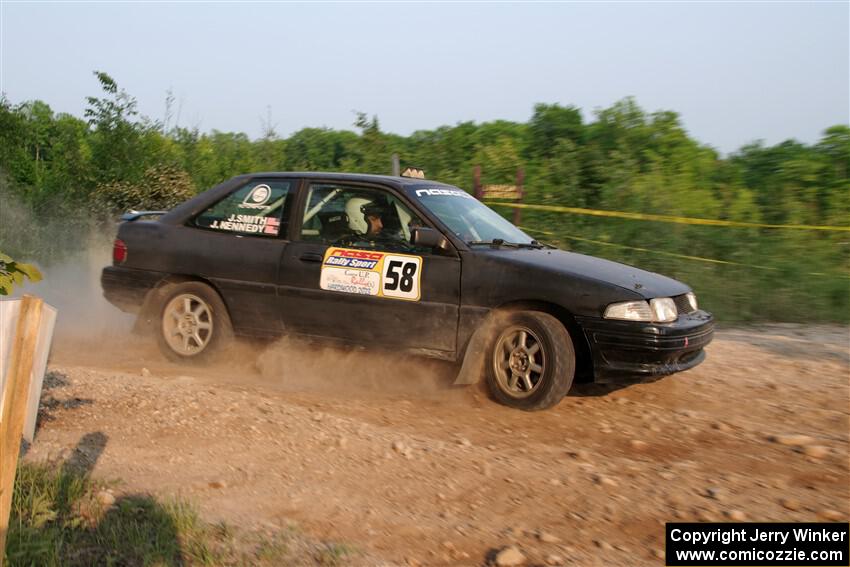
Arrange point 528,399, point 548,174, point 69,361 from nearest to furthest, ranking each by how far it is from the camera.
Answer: point 528,399
point 69,361
point 548,174

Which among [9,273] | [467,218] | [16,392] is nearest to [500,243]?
[467,218]

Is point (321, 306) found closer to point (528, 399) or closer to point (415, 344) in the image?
point (415, 344)

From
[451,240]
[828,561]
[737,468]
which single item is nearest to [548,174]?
[451,240]

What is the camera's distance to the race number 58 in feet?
20.2

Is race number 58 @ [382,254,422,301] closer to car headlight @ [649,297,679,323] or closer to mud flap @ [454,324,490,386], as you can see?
mud flap @ [454,324,490,386]

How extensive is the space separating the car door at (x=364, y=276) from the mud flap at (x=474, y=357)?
150mm

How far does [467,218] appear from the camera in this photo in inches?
263

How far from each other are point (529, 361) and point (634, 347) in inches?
28.6

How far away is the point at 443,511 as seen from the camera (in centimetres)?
405

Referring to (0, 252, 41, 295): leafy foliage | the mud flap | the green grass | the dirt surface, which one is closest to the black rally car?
the mud flap

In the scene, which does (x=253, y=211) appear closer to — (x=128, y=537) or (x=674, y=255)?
(x=128, y=537)

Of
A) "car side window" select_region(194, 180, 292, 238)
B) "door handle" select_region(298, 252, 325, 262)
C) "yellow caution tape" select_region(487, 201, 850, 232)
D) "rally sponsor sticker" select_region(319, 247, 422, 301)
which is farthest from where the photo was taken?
"yellow caution tape" select_region(487, 201, 850, 232)

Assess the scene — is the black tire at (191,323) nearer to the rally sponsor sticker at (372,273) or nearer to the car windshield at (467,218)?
the rally sponsor sticker at (372,273)

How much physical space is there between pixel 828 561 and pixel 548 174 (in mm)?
12342
